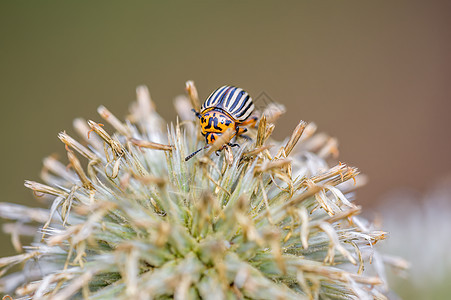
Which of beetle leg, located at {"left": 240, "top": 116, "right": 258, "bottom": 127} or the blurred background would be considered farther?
the blurred background

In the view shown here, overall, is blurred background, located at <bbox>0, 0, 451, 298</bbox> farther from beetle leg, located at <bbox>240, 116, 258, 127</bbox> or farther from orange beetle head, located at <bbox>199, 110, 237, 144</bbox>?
orange beetle head, located at <bbox>199, 110, 237, 144</bbox>

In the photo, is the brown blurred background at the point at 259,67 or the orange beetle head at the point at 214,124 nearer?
the orange beetle head at the point at 214,124

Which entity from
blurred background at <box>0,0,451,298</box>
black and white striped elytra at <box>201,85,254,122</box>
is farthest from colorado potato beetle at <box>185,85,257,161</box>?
blurred background at <box>0,0,451,298</box>

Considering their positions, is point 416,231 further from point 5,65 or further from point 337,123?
point 5,65

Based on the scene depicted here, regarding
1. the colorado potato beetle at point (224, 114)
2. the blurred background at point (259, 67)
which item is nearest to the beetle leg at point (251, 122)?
the colorado potato beetle at point (224, 114)

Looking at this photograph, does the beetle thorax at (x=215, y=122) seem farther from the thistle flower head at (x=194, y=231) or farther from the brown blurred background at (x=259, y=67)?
the brown blurred background at (x=259, y=67)

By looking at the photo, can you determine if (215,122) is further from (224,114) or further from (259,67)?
(259,67)

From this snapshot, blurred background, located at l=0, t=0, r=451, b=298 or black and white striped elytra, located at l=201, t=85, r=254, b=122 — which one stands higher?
blurred background, located at l=0, t=0, r=451, b=298

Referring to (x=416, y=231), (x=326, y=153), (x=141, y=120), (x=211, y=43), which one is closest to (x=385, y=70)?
(x=211, y=43)
